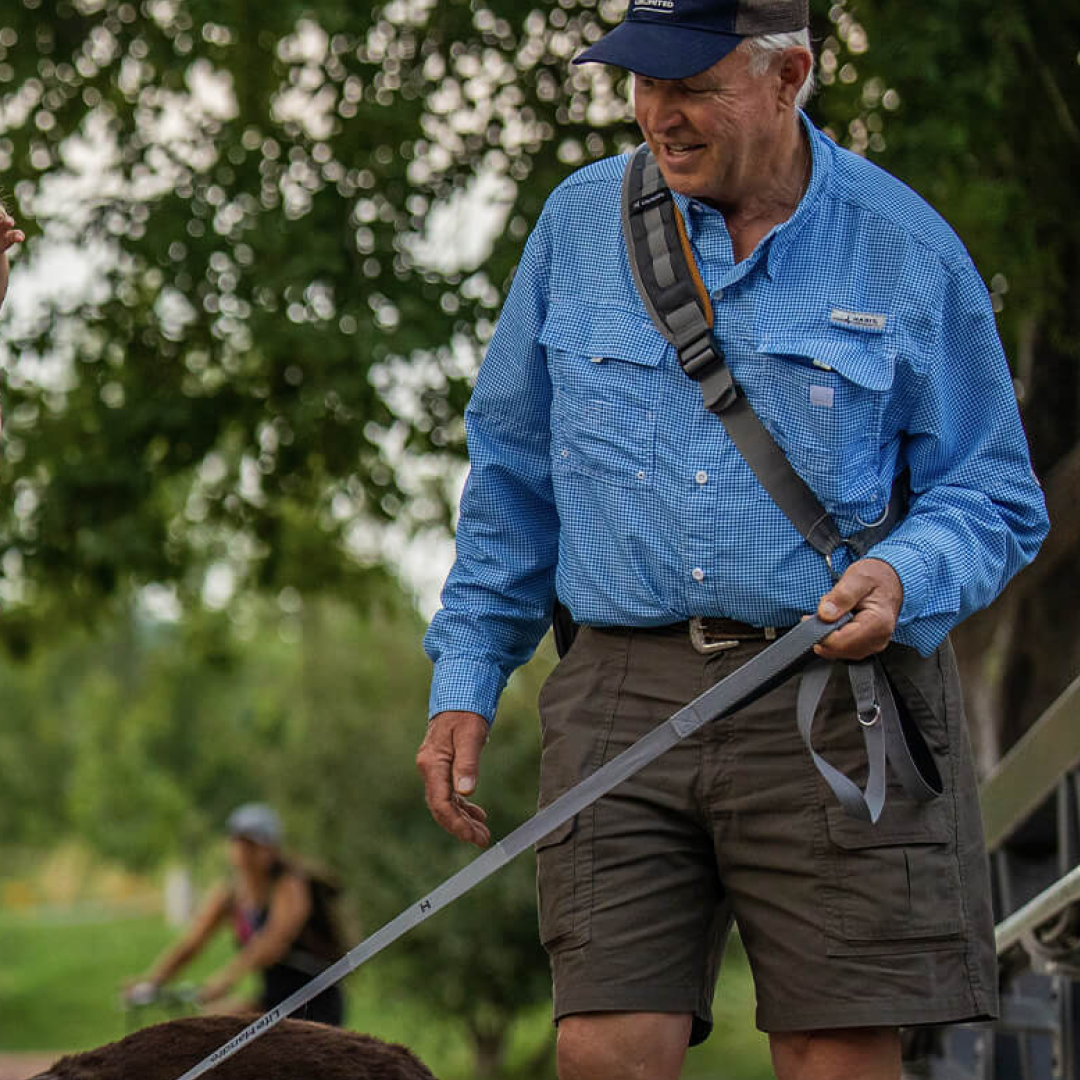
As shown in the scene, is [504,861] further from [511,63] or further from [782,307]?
[511,63]

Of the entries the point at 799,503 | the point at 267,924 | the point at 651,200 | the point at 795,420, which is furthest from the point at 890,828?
the point at 267,924

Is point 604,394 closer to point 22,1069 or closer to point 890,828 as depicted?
point 890,828

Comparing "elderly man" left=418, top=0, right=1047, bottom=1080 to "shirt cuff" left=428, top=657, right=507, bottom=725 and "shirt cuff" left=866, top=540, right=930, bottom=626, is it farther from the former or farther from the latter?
"shirt cuff" left=428, top=657, right=507, bottom=725

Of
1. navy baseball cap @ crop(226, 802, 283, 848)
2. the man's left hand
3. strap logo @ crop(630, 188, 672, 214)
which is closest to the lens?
the man's left hand

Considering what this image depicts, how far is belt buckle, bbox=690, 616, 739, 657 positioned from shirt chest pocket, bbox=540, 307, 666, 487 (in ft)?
0.75

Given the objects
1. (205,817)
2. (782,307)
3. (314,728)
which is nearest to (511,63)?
(782,307)

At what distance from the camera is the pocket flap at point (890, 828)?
3.12 metres

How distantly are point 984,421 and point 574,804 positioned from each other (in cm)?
86

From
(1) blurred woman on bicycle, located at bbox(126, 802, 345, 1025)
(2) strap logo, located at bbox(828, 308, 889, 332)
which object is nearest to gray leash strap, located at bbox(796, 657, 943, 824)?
(2) strap logo, located at bbox(828, 308, 889, 332)

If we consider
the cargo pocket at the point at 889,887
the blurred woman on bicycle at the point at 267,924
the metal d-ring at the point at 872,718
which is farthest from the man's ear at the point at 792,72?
the blurred woman on bicycle at the point at 267,924

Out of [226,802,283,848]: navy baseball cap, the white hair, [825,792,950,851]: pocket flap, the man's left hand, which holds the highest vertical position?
the white hair

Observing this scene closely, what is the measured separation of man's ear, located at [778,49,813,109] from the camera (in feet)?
10.7

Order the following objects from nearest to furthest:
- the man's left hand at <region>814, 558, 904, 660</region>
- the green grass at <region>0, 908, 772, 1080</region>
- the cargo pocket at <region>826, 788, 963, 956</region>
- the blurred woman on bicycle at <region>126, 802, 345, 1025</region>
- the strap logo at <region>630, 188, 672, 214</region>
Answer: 1. the man's left hand at <region>814, 558, 904, 660</region>
2. the cargo pocket at <region>826, 788, 963, 956</region>
3. the strap logo at <region>630, 188, 672, 214</region>
4. the blurred woman on bicycle at <region>126, 802, 345, 1025</region>
5. the green grass at <region>0, 908, 772, 1080</region>

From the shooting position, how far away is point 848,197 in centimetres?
328
